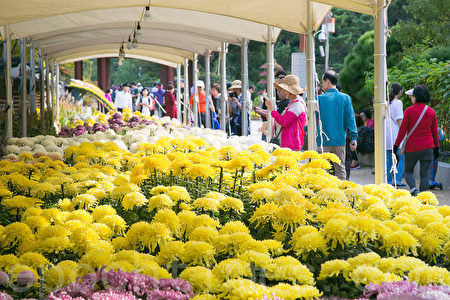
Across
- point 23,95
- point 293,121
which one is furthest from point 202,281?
point 23,95

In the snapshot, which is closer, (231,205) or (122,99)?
(231,205)

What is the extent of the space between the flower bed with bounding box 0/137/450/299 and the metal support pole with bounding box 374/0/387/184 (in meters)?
1.43

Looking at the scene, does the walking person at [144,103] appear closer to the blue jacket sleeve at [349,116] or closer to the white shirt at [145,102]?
the white shirt at [145,102]

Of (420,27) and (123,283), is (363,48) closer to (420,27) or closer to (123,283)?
(420,27)

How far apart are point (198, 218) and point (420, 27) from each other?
1584 cm

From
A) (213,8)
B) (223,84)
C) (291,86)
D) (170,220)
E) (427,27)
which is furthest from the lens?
(427,27)

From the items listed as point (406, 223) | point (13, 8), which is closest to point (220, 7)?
point (13, 8)

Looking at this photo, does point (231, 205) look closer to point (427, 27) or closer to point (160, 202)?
point (160, 202)

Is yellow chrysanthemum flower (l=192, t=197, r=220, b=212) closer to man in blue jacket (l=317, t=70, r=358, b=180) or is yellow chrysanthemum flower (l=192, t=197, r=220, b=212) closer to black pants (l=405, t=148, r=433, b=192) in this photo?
man in blue jacket (l=317, t=70, r=358, b=180)

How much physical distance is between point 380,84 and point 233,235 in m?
3.13

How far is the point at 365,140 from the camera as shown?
1145 cm

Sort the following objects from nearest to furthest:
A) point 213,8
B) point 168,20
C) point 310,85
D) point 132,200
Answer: point 132,200, point 310,85, point 213,8, point 168,20

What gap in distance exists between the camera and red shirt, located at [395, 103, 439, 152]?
7.15 m

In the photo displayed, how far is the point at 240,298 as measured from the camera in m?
1.84
